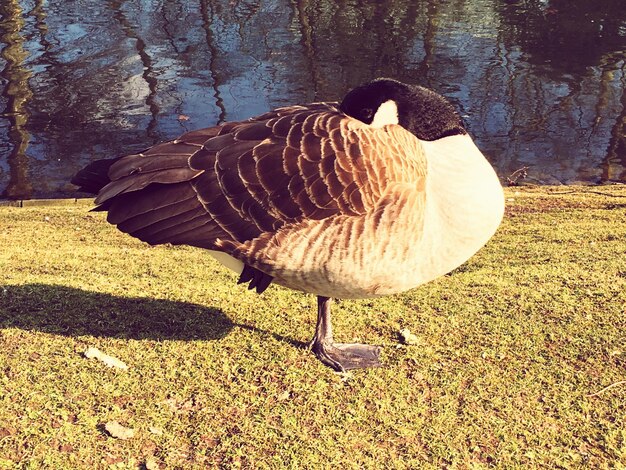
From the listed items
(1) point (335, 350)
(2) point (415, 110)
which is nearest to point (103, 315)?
(1) point (335, 350)

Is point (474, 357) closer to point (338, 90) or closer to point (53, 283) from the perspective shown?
point (53, 283)

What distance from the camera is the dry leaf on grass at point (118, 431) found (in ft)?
10.9

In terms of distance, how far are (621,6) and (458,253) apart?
18548 mm

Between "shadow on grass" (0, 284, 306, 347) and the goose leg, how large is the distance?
0.53 ft

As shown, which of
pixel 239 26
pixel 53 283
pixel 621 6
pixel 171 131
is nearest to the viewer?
pixel 53 283

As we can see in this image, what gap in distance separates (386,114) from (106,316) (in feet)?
→ 7.44

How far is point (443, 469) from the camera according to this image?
3.26m

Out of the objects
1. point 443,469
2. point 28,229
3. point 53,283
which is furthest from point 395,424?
point 28,229

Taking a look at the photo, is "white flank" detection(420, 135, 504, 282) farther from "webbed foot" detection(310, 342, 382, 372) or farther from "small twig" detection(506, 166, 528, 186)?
"small twig" detection(506, 166, 528, 186)

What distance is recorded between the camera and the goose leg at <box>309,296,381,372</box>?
3991 millimetres

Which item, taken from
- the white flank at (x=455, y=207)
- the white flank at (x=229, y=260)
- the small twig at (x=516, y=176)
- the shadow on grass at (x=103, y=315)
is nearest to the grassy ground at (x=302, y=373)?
the shadow on grass at (x=103, y=315)

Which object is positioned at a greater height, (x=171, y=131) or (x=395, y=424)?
(x=395, y=424)

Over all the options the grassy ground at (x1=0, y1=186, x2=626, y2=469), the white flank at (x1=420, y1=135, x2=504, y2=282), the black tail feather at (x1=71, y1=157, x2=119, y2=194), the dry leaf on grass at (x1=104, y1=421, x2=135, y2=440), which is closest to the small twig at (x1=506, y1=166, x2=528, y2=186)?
the grassy ground at (x1=0, y1=186, x2=626, y2=469)

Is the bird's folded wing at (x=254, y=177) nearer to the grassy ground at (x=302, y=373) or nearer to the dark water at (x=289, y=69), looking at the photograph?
the grassy ground at (x=302, y=373)
